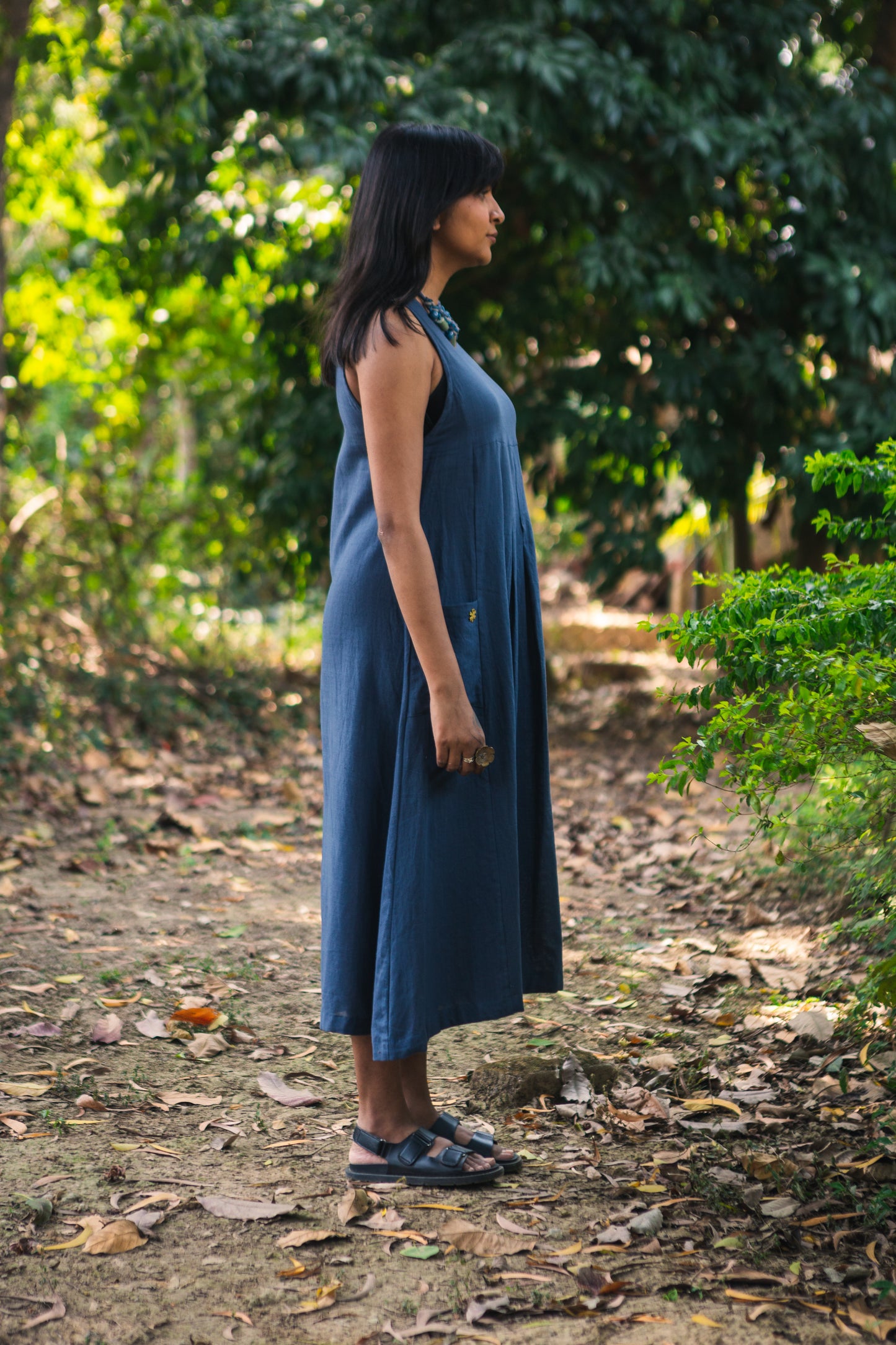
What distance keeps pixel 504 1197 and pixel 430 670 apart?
1033 millimetres

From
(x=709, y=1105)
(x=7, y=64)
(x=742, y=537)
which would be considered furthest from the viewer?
(x=742, y=537)

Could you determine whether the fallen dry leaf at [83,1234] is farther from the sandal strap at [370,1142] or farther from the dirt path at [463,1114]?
the sandal strap at [370,1142]

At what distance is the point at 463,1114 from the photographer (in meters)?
2.76

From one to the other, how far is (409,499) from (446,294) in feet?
16.4

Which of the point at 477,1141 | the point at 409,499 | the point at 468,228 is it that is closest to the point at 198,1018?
the point at 477,1141

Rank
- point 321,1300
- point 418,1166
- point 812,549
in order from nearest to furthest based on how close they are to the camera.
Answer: point 321,1300 < point 418,1166 < point 812,549

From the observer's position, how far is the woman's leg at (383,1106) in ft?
7.91

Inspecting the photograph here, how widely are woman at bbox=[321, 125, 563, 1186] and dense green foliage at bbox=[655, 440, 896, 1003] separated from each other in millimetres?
383

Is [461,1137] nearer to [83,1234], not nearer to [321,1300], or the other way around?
[321,1300]

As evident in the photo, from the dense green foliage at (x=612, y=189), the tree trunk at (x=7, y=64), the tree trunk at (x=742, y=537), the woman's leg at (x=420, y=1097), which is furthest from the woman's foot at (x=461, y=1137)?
the tree trunk at (x=742, y=537)

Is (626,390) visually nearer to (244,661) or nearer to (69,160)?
(244,661)

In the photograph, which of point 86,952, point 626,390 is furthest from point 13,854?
point 626,390

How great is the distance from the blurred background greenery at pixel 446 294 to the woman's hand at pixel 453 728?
2854mm

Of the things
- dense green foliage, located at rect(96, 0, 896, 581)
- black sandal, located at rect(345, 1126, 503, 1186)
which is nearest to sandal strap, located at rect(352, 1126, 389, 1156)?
black sandal, located at rect(345, 1126, 503, 1186)
